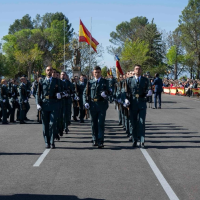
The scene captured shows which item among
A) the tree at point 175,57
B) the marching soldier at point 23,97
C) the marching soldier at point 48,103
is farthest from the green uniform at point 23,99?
the tree at point 175,57

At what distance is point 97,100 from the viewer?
11078 mm

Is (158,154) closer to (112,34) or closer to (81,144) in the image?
(81,144)

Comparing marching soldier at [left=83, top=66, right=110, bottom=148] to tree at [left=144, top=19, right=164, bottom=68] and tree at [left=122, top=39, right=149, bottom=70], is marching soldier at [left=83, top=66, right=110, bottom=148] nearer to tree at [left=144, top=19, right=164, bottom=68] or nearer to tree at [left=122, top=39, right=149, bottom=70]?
tree at [left=122, top=39, right=149, bottom=70]

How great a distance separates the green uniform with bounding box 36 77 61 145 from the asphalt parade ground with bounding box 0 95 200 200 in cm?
42

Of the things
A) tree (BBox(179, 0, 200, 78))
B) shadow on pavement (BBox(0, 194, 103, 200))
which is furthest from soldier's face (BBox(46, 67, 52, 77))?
tree (BBox(179, 0, 200, 78))

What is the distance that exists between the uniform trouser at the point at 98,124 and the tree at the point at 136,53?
7374cm

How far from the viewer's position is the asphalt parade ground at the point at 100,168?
6641 millimetres

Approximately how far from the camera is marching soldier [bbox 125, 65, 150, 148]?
10.9 m

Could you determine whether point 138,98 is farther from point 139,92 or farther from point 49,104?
point 49,104

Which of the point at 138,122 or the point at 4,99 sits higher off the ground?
the point at 4,99

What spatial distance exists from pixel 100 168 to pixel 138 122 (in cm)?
301

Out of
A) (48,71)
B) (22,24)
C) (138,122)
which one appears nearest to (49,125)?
(48,71)

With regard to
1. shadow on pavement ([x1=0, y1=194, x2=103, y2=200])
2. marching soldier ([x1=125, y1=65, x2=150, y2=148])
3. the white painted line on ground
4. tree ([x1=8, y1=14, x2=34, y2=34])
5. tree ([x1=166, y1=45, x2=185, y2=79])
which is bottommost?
shadow on pavement ([x1=0, y1=194, x2=103, y2=200])

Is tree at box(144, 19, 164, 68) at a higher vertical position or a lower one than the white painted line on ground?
higher
